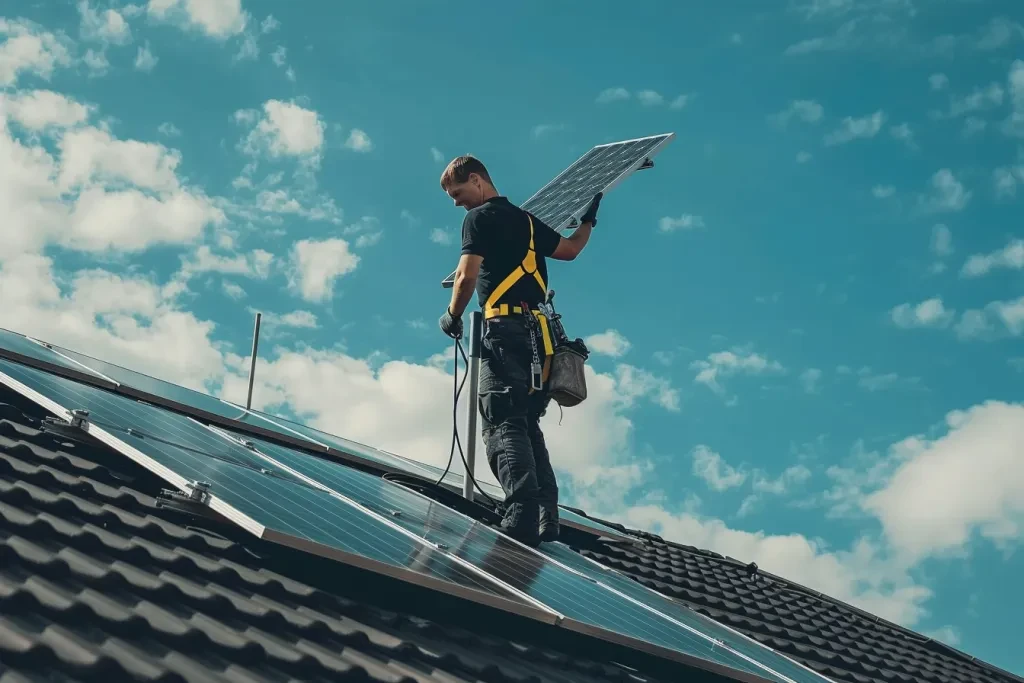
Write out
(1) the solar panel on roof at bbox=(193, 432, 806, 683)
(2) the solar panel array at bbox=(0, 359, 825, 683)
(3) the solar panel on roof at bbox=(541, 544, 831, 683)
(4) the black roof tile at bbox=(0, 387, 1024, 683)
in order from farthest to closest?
(3) the solar panel on roof at bbox=(541, 544, 831, 683), (1) the solar panel on roof at bbox=(193, 432, 806, 683), (2) the solar panel array at bbox=(0, 359, 825, 683), (4) the black roof tile at bbox=(0, 387, 1024, 683)

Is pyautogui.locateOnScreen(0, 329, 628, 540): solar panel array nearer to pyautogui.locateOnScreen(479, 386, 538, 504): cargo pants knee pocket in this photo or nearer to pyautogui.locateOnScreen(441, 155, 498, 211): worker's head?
pyautogui.locateOnScreen(479, 386, 538, 504): cargo pants knee pocket

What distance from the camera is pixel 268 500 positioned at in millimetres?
4930

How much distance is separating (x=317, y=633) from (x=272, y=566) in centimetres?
63

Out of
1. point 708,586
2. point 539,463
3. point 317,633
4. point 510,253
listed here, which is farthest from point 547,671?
point 708,586

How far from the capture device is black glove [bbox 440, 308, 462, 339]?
6.61 m

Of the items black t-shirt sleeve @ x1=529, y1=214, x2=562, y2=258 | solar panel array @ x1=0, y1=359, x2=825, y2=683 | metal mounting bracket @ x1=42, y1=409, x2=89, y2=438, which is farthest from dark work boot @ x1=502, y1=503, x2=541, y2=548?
metal mounting bracket @ x1=42, y1=409, x2=89, y2=438

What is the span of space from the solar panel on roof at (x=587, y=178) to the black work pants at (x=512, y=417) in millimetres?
1144

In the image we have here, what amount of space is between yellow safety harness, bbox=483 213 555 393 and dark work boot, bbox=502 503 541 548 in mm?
683

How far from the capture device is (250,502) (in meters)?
4.72

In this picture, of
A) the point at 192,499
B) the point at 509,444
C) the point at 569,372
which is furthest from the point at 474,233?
the point at 192,499

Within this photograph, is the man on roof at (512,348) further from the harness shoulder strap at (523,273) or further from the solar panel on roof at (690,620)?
the solar panel on roof at (690,620)

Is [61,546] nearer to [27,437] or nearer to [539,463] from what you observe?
[27,437]

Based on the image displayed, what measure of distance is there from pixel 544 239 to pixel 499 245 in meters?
0.43

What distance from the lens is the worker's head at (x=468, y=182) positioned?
6977 millimetres
